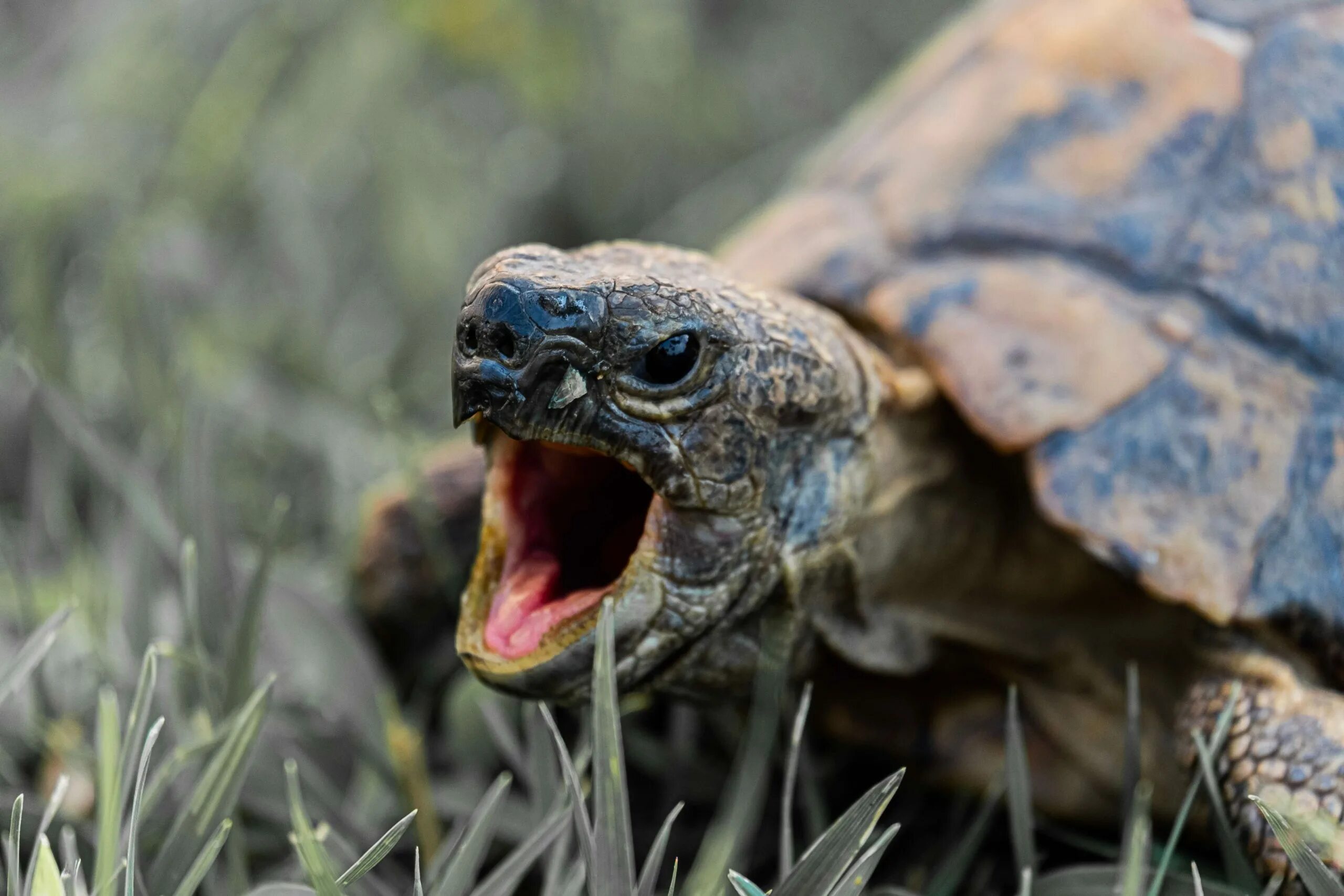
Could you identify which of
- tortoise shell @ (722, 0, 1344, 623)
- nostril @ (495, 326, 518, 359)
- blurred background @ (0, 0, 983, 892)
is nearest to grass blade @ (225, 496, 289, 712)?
blurred background @ (0, 0, 983, 892)

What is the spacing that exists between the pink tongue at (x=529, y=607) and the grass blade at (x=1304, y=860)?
33.2 inches

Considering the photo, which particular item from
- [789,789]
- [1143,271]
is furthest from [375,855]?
[1143,271]

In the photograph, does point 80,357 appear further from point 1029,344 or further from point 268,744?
point 1029,344

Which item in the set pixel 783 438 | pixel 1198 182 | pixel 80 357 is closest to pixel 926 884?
pixel 783 438

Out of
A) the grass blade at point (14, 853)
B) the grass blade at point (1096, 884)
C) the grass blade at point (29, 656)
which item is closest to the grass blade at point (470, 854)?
the grass blade at point (14, 853)

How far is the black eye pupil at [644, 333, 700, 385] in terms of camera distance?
1498 millimetres

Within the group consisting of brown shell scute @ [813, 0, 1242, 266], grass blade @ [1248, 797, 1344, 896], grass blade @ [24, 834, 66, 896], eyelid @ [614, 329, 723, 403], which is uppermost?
eyelid @ [614, 329, 723, 403]

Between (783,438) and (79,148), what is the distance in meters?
3.59

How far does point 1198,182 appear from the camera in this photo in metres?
1.99

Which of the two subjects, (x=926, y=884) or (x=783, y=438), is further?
(x=926, y=884)

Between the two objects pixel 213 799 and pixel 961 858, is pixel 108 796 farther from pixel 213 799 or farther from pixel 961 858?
pixel 961 858

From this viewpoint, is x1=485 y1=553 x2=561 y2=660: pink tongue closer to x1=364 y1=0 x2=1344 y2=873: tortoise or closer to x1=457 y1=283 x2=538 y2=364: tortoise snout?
x1=364 y1=0 x2=1344 y2=873: tortoise

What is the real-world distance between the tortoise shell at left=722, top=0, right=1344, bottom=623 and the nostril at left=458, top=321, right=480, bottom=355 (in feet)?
2.53

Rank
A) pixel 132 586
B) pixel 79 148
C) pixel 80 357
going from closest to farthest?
pixel 132 586, pixel 80 357, pixel 79 148
